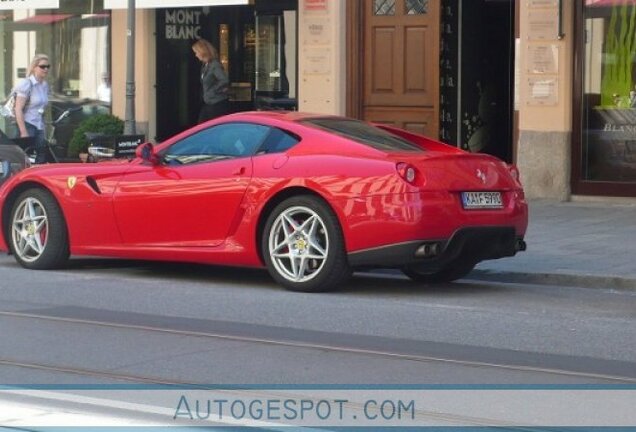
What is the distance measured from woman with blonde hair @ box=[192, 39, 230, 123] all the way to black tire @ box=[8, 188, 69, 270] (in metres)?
7.50

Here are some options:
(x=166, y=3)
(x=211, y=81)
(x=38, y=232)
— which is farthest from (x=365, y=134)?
(x=166, y=3)

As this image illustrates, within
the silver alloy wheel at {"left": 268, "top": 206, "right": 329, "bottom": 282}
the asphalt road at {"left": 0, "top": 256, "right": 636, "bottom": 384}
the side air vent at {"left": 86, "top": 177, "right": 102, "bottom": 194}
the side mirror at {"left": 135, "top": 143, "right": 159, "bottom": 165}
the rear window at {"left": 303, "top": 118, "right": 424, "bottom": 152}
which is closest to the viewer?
the asphalt road at {"left": 0, "top": 256, "right": 636, "bottom": 384}

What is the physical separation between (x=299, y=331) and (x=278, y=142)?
8.20ft

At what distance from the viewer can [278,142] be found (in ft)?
37.3

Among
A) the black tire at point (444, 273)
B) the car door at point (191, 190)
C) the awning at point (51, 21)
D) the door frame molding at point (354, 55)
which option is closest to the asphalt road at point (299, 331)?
the black tire at point (444, 273)

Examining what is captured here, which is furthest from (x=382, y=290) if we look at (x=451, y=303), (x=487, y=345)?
(x=487, y=345)

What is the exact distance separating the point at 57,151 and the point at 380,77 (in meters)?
5.37

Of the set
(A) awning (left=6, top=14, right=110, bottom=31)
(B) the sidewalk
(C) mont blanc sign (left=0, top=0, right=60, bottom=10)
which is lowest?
(B) the sidewalk

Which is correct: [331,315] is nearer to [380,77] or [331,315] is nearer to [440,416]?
[440,416]

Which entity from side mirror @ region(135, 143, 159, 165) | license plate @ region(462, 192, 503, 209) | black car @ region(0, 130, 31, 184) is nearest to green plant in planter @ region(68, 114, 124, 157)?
black car @ region(0, 130, 31, 184)

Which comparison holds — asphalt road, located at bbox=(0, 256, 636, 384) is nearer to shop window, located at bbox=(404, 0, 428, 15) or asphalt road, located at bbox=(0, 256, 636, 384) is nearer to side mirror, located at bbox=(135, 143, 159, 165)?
side mirror, located at bbox=(135, 143, 159, 165)

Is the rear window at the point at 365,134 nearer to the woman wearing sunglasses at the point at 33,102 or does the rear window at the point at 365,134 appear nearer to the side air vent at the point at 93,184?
the side air vent at the point at 93,184

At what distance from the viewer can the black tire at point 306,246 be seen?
35.2ft

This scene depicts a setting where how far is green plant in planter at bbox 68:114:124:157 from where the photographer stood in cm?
2061
